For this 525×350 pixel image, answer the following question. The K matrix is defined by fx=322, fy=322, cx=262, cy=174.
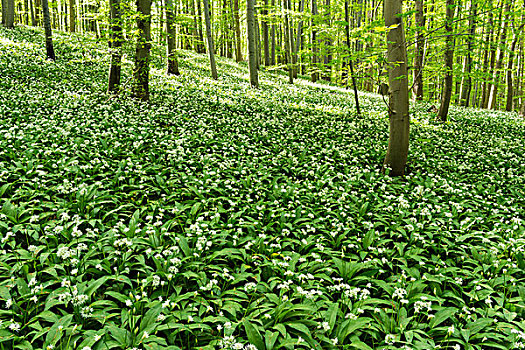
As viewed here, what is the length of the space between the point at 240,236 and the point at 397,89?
4.79 metres

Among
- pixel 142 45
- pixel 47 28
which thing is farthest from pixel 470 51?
pixel 47 28

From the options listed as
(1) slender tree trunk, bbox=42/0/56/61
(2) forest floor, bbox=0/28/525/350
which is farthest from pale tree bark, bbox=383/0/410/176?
(1) slender tree trunk, bbox=42/0/56/61

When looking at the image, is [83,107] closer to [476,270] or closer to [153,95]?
[153,95]

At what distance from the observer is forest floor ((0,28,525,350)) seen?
10.5 feet

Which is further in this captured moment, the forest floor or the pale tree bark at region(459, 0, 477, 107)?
the pale tree bark at region(459, 0, 477, 107)

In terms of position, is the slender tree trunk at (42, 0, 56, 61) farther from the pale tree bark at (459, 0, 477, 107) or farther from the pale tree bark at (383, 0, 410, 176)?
the pale tree bark at (459, 0, 477, 107)

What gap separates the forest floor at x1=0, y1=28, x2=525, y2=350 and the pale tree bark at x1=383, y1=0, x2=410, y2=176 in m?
0.53

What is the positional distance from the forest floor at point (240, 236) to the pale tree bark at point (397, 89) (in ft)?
1.74

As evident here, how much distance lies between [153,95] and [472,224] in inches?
413

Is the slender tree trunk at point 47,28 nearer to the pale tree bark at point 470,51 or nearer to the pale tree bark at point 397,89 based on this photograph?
the pale tree bark at point 397,89

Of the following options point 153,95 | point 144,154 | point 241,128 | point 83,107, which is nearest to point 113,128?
point 144,154

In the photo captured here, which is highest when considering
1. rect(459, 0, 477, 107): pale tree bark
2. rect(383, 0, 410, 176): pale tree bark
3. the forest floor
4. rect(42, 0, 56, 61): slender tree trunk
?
rect(42, 0, 56, 61): slender tree trunk

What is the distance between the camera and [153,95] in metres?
11.7

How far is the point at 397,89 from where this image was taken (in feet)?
22.9
